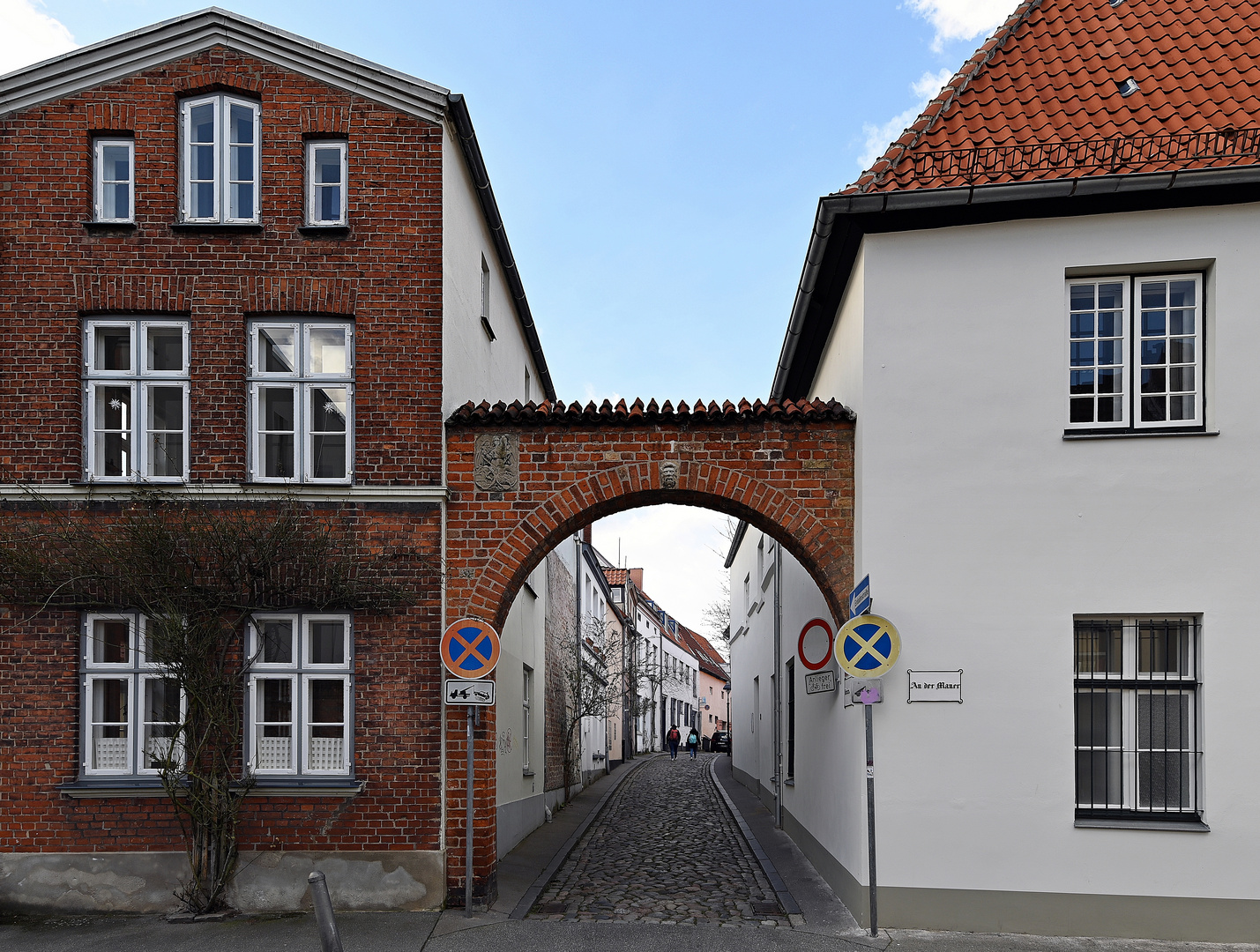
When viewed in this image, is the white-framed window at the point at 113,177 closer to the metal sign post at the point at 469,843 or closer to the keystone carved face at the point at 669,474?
the keystone carved face at the point at 669,474

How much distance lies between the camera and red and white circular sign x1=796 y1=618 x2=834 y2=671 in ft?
37.6

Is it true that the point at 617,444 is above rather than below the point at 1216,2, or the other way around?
below

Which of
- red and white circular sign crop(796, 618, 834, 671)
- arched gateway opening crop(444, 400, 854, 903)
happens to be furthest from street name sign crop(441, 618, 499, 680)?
red and white circular sign crop(796, 618, 834, 671)

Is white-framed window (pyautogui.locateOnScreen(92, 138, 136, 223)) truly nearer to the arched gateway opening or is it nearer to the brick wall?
the brick wall

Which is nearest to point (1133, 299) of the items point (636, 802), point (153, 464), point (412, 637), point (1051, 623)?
point (1051, 623)

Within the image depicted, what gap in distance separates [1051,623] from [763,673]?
39.9ft

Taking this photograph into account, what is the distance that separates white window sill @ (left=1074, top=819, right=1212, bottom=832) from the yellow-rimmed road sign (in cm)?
226

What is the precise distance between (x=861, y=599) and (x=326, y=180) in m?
6.83

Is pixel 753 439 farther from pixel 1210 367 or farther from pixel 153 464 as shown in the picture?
pixel 153 464

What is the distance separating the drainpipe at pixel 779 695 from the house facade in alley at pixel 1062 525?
696 centimetres

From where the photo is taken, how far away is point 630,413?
10578 millimetres

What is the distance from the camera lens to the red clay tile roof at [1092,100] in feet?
31.9

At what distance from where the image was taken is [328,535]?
10367 millimetres

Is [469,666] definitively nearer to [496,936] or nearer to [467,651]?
[467,651]
